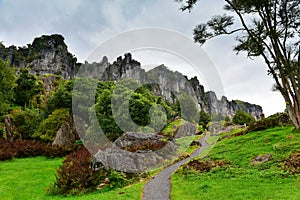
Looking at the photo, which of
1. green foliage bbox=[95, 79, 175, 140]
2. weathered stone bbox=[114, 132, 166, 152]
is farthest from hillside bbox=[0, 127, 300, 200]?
green foliage bbox=[95, 79, 175, 140]

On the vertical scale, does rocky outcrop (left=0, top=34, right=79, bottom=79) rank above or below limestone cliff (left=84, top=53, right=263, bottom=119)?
above

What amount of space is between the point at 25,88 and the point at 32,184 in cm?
2646

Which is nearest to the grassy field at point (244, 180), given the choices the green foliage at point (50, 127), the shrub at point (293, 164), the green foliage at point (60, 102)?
the shrub at point (293, 164)

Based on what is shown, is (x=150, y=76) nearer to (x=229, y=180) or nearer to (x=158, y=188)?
(x=158, y=188)

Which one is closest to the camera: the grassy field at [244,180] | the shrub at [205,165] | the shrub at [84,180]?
the grassy field at [244,180]

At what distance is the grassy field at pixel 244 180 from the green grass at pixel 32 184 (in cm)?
170

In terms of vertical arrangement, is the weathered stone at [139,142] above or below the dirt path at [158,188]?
above

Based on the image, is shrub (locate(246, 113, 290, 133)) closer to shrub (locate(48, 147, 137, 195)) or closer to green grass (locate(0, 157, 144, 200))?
shrub (locate(48, 147, 137, 195))

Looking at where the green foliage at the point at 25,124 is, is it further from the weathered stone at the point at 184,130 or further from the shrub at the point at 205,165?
the shrub at the point at 205,165

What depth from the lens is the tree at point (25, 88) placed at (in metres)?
33.2

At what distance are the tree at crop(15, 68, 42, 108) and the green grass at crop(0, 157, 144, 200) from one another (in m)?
20.0

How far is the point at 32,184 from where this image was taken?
10562 millimetres

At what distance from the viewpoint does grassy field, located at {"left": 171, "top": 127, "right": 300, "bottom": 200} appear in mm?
6578

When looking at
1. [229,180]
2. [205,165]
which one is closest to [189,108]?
[205,165]
